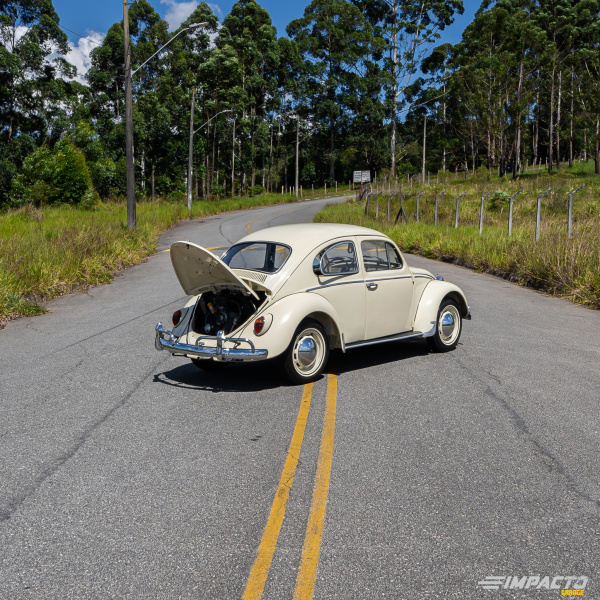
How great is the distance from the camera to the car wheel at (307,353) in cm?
689

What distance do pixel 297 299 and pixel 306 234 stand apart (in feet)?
3.45

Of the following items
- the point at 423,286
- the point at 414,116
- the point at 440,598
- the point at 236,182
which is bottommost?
the point at 440,598

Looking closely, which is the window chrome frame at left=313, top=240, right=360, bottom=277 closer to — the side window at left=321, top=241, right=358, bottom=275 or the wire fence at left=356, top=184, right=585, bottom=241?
the side window at left=321, top=241, right=358, bottom=275

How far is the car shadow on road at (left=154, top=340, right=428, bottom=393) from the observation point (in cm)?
711

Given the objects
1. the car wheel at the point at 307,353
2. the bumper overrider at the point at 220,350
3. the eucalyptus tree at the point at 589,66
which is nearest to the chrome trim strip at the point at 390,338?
the car wheel at the point at 307,353

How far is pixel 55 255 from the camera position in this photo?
15.2 m

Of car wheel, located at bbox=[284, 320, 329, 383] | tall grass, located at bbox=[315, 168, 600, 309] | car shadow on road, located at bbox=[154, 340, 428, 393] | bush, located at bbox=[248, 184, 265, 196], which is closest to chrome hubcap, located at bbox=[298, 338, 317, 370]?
car wheel, located at bbox=[284, 320, 329, 383]

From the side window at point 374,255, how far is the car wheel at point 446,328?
3.28ft

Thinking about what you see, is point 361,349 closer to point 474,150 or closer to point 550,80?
point 550,80

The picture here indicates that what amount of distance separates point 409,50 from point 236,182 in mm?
21483

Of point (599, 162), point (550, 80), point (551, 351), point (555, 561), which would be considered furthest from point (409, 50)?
point (555, 561)

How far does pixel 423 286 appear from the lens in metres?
8.54

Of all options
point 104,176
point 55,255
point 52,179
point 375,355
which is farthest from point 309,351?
point 104,176

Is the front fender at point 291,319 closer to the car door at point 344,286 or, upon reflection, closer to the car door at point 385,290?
the car door at point 344,286
